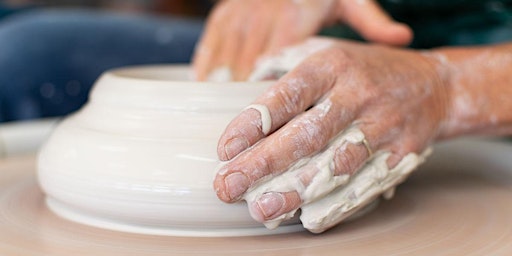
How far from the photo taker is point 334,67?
0.87 m

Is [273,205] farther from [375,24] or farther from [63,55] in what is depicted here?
[63,55]

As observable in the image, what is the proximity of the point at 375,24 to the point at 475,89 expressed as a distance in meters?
0.20

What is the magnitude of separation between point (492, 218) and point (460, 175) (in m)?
0.26

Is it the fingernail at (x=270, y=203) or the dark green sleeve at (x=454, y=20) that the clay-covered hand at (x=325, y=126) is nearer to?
the fingernail at (x=270, y=203)

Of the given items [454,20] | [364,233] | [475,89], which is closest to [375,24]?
[475,89]

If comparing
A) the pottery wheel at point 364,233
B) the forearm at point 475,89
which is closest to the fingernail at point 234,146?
the pottery wheel at point 364,233

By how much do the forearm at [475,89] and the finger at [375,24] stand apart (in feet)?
0.21

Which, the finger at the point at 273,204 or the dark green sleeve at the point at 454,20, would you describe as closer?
the finger at the point at 273,204

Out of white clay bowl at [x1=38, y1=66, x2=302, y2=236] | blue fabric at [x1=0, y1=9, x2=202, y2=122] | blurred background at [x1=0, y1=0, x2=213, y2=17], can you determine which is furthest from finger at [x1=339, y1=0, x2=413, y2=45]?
blurred background at [x1=0, y1=0, x2=213, y2=17]

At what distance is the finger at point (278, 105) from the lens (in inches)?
30.5

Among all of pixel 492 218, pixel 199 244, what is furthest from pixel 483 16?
pixel 199 244

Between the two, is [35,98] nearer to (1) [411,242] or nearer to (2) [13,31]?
(2) [13,31]

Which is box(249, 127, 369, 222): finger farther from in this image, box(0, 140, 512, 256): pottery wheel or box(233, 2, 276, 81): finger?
box(233, 2, 276, 81): finger

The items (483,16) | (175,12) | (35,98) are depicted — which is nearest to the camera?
(483,16)
